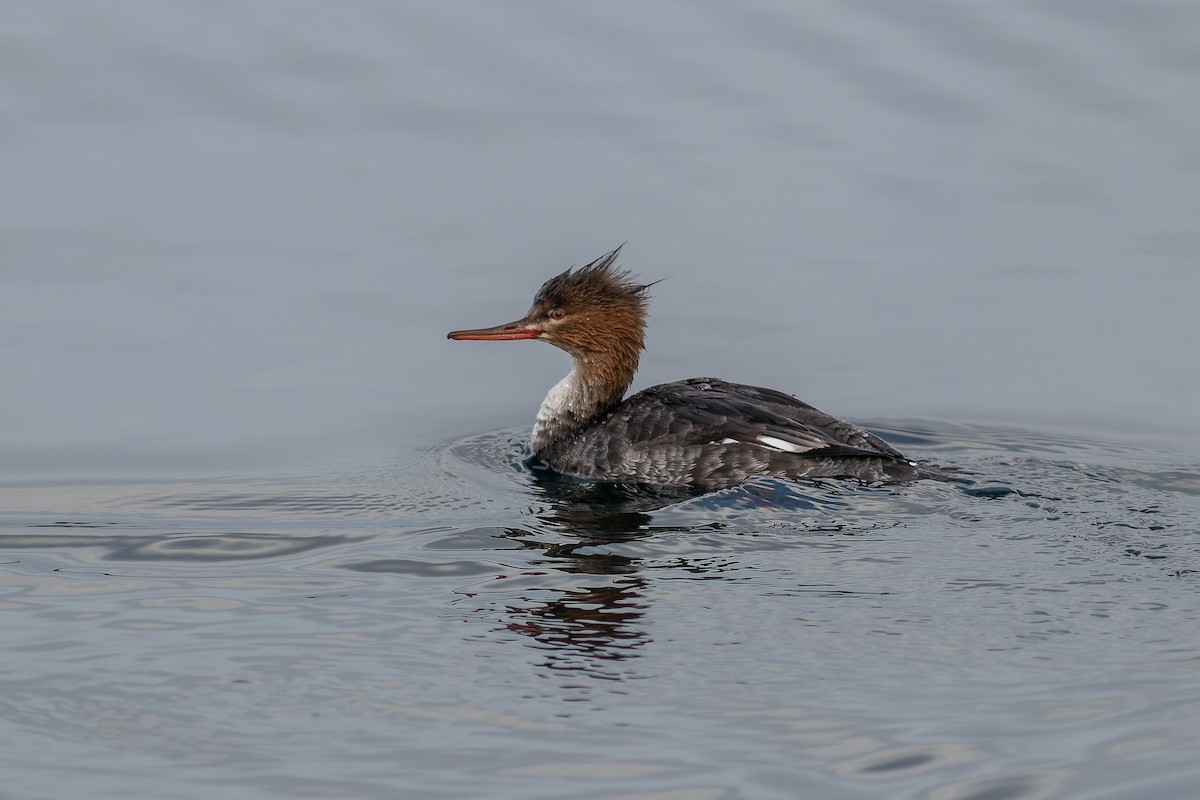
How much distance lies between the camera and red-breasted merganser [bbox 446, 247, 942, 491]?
929cm

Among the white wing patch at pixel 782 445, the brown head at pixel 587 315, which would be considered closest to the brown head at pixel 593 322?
the brown head at pixel 587 315

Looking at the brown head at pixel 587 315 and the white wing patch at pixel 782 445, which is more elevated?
the brown head at pixel 587 315

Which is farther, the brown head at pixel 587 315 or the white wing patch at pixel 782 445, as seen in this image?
the brown head at pixel 587 315

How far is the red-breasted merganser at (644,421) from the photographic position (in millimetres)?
9289

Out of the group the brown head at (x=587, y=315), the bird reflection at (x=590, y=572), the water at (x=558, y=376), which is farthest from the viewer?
the brown head at (x=587, y=315)

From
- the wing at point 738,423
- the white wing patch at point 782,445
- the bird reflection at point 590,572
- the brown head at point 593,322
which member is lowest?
the bird reflection at point 590,572

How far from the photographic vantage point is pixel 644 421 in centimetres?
977

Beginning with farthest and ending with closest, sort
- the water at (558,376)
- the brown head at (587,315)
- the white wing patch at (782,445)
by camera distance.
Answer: the brown head at (587,315)
the white wing patch at (782,445)
the water at (558,376)

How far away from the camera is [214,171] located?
13586 millimetres

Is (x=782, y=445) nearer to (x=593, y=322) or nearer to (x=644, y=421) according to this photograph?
(x=644, y=421)

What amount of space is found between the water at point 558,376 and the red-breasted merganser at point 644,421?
326mm

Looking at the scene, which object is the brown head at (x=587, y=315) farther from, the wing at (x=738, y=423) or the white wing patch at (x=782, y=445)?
the white wing patch at (x=782, y=445)

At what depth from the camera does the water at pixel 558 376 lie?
566 centimetres

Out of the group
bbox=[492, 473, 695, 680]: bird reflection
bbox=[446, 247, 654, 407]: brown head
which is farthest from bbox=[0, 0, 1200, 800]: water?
bbox=[446, 247, 654, 407]: brown head
